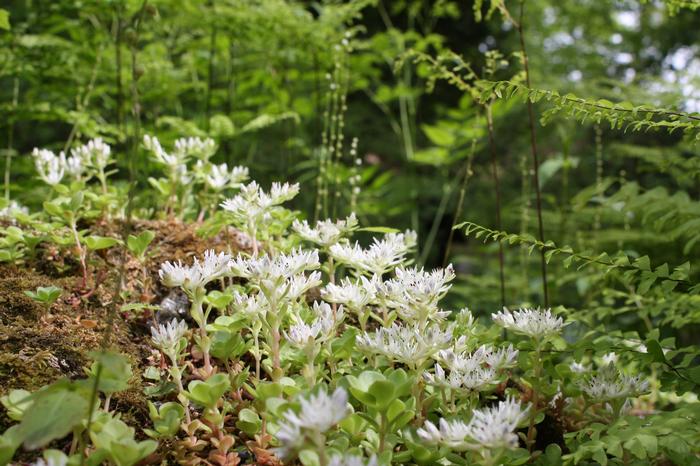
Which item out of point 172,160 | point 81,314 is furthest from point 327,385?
point 172,160

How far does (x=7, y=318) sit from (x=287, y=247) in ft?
2.74

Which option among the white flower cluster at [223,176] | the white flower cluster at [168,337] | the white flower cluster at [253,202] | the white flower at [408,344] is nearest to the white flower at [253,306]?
the white flower cluster at [168,337]

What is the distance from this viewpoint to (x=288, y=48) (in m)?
3.83

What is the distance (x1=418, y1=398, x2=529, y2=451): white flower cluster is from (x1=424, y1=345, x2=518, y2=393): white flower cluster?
158 mm

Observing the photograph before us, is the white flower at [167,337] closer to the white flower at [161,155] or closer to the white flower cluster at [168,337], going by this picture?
the white flower cluster at [168,337]

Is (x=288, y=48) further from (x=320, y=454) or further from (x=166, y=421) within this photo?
(x=320, y=454)

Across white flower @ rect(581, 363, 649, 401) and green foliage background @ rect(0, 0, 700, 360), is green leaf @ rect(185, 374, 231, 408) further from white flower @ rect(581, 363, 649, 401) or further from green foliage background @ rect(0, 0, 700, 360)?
white flower @ rect(581, 363, 649, 401)

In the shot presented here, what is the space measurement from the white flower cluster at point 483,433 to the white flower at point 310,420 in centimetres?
26

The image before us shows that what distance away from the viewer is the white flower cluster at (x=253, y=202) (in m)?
1.73

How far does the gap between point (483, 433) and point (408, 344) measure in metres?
0.32

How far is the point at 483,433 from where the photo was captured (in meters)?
1.12

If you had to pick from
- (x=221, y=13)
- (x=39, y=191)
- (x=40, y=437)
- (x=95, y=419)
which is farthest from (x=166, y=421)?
(x=221, y=13)

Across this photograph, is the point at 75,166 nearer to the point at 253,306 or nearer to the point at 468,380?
the point at 253,306

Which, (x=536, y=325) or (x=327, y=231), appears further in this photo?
(x=327, y=231)
